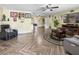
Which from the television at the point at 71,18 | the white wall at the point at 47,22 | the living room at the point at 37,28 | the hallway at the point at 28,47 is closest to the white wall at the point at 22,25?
the living room at the point at 37,28

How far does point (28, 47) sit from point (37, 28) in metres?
0.56

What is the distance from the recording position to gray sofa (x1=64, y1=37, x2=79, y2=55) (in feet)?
8.79

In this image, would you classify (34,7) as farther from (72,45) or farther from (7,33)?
(72,45)

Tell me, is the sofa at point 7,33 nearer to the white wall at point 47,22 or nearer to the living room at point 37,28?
the living room at point 37,28

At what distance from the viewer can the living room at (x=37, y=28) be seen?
2.73m

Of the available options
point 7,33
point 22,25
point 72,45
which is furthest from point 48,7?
point 7,33

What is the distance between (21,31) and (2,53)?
0.71 meters

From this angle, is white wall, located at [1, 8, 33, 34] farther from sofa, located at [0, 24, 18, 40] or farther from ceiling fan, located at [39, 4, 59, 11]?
ceiling fan, located at [39, 4, 59, 11]

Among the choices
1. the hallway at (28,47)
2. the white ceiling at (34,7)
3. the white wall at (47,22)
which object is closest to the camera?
the white ceiling at (34,7)

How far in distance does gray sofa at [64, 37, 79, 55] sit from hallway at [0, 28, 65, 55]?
14cm

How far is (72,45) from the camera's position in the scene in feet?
9.06

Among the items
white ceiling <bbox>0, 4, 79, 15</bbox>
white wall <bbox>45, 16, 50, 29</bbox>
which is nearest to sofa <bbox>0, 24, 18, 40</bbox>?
white ceiling <bbox>0, 4, 79, 15</bbox>

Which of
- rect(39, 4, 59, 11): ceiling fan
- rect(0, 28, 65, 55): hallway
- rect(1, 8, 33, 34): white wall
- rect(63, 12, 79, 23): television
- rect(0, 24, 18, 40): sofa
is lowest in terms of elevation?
rect(0, 28, 65, 55): hallway

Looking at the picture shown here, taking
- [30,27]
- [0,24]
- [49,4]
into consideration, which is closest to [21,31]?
[30,27]
